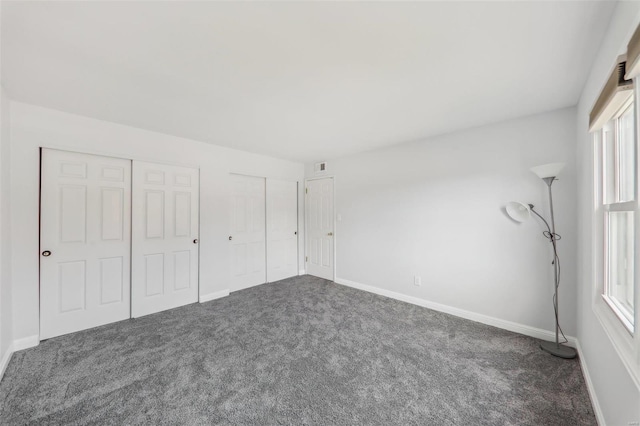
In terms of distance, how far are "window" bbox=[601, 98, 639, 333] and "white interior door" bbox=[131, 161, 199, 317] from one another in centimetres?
420

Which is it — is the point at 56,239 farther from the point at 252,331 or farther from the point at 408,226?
the point at 408,226

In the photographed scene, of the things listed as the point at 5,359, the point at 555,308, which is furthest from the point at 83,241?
the point at 555,308

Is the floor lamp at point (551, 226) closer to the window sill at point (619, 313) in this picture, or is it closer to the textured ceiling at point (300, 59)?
the textured ceiling at point (300, 59)

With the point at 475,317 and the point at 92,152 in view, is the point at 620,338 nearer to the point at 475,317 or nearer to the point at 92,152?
the point at 475,317

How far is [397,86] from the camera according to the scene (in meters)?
2.02

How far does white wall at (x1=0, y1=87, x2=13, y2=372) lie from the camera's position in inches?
80.5

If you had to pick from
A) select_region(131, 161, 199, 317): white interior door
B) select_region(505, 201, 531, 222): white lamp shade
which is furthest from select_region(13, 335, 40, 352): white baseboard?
select_region(505, 201, 531, 222): white lamp shade

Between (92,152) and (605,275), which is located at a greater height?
(92,152)

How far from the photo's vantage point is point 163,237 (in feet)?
10.8

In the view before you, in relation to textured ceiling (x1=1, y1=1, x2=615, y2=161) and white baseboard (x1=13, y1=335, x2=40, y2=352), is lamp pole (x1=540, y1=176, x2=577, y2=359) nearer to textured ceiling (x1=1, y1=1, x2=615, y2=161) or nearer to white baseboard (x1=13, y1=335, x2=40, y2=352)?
textured ceiling (x1=1, y1=1, x2=615, y2=161)

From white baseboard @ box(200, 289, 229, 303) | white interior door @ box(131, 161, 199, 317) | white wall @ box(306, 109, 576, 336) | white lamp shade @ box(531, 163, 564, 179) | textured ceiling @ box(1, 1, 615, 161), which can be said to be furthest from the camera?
white baseboard @ box(200, 289, 229, 303)

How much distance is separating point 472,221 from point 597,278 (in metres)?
1.28

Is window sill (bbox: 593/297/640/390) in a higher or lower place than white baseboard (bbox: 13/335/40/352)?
higher

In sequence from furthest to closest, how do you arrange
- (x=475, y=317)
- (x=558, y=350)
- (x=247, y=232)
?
(x=247, y=232), (x=475, y=317), (x=558, y=350)
